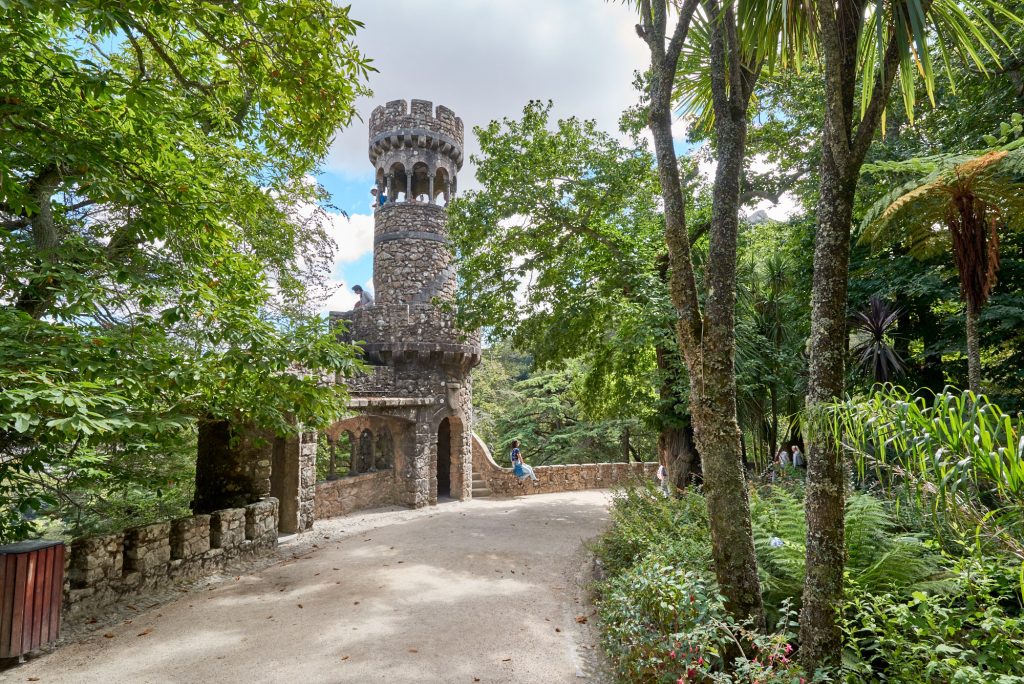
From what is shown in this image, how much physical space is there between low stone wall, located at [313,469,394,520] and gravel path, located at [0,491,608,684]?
2360mm

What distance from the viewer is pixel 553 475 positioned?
17.0 meters

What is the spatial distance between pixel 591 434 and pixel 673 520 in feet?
45.0

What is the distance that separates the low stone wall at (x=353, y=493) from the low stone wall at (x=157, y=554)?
10.3ft

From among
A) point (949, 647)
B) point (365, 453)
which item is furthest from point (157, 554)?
point (949, 647)

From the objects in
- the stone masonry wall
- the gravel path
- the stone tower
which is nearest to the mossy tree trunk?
the gravel path

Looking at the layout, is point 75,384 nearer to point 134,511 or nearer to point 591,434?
point 134,511

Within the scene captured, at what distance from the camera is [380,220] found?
15500 millimetres

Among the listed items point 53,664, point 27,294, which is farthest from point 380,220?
point 53,664

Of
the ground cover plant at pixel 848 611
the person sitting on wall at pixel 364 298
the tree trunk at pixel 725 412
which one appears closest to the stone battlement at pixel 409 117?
the person sitting on wall at pixel 364 298

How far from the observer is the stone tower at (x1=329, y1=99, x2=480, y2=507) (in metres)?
13.4

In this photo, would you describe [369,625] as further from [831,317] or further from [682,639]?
[831,317]

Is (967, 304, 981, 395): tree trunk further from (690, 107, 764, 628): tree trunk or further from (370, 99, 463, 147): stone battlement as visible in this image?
(370, 99, 463, 147): stone battlement

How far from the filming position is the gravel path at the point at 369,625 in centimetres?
447

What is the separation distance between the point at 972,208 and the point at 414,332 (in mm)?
11528
